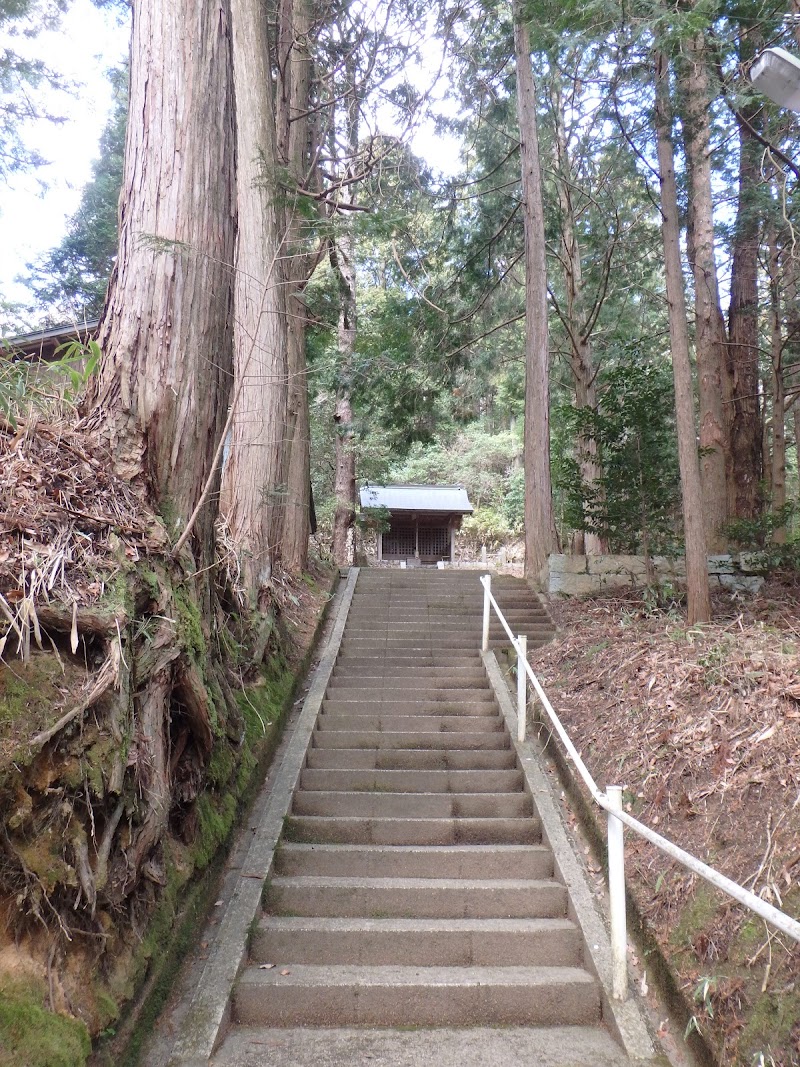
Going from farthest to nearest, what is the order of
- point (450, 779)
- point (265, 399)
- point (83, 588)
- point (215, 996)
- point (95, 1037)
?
point (265, 399) < point (450, 779) < point (215, 996) < point (83, 588) < point (95, 1037)

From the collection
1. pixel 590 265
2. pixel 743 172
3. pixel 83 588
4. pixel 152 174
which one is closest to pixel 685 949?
pixel 83 588

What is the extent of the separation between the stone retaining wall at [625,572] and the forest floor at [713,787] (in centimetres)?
287

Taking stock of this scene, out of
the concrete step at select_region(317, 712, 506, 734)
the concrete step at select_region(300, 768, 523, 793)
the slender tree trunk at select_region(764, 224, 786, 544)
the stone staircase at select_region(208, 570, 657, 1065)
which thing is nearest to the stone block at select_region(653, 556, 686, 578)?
the slender tree trunk at select_region(764, 224, 786, 544)

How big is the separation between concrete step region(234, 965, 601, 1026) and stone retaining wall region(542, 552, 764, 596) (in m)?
6.78

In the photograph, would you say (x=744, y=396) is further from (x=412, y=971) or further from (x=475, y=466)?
(x=475, y=466)

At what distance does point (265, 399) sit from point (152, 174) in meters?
3.37

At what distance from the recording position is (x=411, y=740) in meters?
6.06

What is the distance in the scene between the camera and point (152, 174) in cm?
413

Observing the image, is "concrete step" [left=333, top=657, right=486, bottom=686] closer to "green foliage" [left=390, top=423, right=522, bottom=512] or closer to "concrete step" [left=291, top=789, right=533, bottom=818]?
"concrete step" [left=291, top=789, right=533, bottom=818]

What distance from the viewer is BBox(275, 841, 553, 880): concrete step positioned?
4.39 m

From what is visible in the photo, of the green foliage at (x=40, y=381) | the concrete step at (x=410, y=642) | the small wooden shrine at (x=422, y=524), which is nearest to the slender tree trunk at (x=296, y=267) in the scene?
the concrete step at (x=410, y=642)

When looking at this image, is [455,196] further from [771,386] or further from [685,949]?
[685,949]

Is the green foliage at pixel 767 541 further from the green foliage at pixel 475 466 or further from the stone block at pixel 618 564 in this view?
the green foliage at pixel 475 466

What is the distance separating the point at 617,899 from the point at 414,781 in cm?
236
